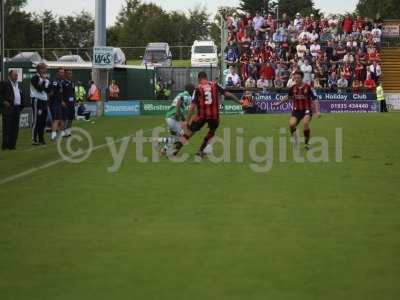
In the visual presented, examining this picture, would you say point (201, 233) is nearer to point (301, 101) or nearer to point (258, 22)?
point (301, 101)

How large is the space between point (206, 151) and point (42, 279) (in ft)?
38.4

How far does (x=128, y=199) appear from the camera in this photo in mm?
12133

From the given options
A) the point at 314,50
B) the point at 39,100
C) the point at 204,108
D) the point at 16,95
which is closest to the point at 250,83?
the point at 314,50

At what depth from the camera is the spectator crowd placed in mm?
47812

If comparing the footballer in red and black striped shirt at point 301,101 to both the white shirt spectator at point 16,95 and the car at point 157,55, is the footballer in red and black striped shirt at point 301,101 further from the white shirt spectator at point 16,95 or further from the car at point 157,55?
the car at point 157,55

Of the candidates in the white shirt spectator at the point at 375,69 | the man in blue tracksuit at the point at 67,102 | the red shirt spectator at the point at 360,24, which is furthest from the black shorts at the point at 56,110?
the red shirt spectator at the point at 360,24

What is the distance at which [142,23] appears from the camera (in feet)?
350

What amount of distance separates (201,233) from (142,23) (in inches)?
3890

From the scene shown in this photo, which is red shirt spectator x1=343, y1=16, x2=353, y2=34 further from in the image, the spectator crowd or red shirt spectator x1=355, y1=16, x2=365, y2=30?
red shirt spectator x1=355, y1=16, x2=365, y2=30

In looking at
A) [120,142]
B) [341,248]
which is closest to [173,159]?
[120,142]

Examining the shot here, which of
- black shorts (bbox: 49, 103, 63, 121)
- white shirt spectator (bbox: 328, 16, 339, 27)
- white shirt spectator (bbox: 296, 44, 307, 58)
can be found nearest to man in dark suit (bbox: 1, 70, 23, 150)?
black shorts (bbox: 49, 103, 63, 121)

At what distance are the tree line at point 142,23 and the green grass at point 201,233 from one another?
8206 cm
